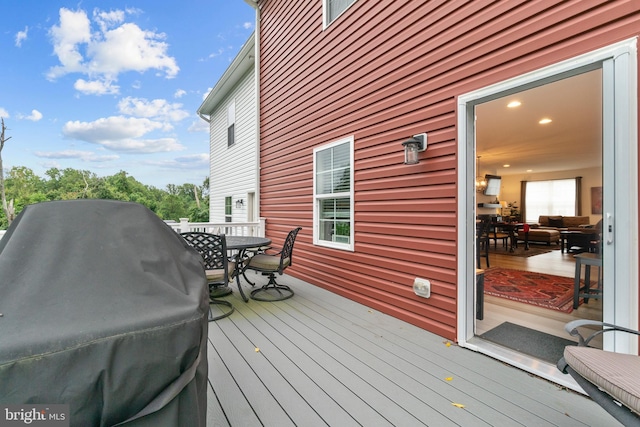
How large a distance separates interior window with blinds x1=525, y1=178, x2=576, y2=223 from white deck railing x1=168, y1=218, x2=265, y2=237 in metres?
11.6

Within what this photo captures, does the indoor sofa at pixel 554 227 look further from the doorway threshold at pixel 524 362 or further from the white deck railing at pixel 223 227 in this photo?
the white deck railing at pixel 223 227

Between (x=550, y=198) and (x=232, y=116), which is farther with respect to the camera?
(x=550, y=198)

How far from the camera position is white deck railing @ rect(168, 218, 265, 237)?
5.23 metres

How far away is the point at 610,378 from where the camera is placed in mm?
1186

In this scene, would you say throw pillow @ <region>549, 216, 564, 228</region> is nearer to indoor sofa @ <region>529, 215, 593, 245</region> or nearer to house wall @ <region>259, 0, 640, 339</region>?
indoor sofa @ <region>529, 215, 593, 245</region>

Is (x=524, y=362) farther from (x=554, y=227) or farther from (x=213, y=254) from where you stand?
(x=554, y=227)

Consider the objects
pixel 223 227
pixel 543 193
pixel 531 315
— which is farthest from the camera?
pixel 543 193

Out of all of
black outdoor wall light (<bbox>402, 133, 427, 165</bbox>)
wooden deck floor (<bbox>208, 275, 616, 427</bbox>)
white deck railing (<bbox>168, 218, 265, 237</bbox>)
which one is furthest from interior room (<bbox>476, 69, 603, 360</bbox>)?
white deck railing (<bbox>168, 218, 265, 237</bbox>)

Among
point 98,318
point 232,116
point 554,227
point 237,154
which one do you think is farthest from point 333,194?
point 554,227

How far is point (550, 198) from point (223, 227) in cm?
1252

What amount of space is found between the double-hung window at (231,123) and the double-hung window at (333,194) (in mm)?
4731

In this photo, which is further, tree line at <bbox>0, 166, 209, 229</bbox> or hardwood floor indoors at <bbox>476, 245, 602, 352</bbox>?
tree line at <bbox>0, 166, 209, 229</bbox>

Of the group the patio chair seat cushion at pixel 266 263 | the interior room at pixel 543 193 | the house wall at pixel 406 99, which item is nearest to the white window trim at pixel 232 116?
the house wall at pixel 406 99

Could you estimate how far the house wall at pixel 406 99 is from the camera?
2.07 m
